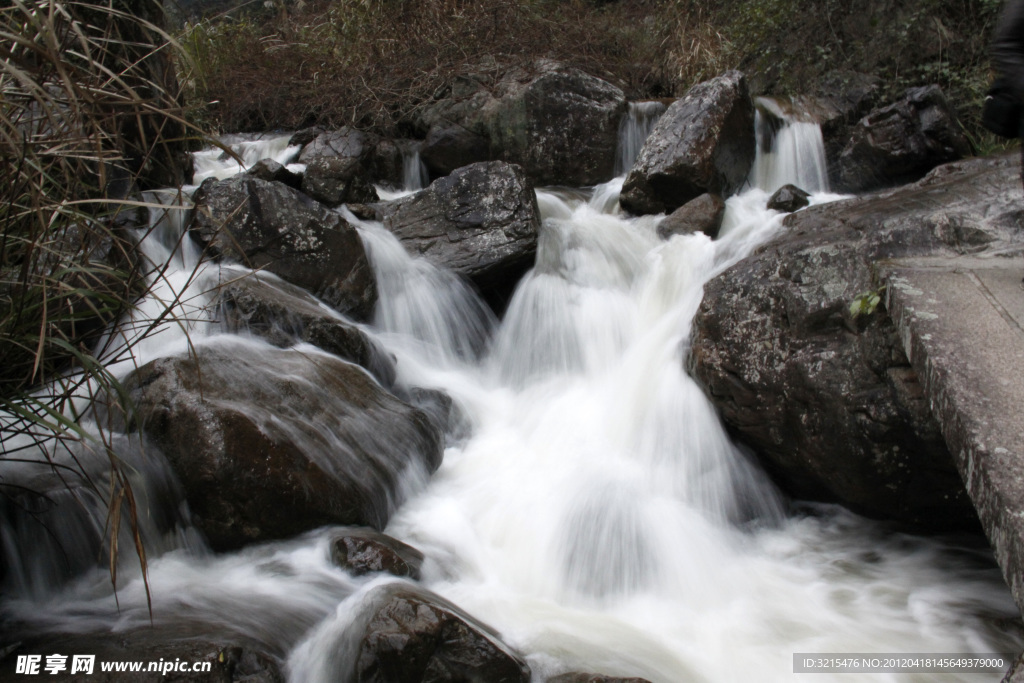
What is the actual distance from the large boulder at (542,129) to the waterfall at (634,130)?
9 centimetres

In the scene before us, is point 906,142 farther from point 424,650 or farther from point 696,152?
point 424,650

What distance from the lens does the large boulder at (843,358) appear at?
360cm

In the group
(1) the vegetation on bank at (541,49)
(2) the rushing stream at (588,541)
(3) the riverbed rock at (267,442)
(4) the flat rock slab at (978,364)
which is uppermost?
(1) the vegetation on bank at (541,49)

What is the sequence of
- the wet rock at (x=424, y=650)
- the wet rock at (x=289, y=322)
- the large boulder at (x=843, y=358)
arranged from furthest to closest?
the wet rock at (x=289, y=322), the large boulder at (x=843, y=358), the wet rock at (x=424, y=650)

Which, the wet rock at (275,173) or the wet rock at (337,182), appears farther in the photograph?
the wet rock at (337,182)

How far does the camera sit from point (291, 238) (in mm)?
5414

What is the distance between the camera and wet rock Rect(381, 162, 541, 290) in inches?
237

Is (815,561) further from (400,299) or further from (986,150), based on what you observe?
(986,150)

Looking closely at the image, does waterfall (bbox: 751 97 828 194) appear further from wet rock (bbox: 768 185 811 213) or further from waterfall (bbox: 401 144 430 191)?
waterfall (bbox: 401 144 430 191)

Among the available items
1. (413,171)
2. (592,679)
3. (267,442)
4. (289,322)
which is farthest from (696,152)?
(592,679)

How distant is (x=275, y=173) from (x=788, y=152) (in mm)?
5083

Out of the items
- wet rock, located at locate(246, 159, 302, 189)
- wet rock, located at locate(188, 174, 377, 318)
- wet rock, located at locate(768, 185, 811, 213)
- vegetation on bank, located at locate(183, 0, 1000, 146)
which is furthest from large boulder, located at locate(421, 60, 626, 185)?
wet rock, located at locate(188, 174, 377, 318)

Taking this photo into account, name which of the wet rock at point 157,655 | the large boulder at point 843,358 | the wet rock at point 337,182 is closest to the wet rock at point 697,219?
the large boulder at point 843,358

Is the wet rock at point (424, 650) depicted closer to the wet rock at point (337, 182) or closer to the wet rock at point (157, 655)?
the wet rock at point (157, 655)
